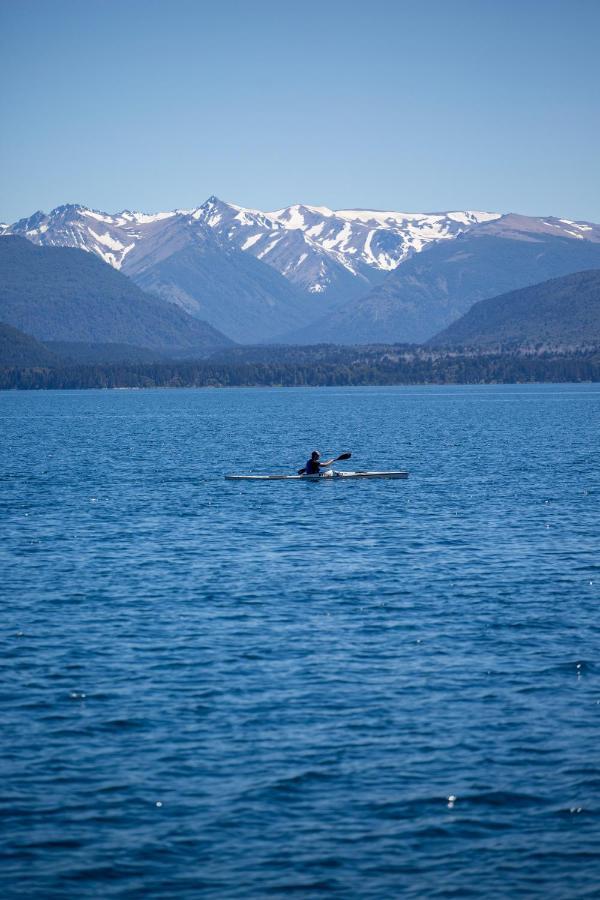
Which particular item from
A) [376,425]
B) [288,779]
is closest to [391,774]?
[288,779]

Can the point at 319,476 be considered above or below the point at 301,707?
above

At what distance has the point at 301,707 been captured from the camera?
28.9m

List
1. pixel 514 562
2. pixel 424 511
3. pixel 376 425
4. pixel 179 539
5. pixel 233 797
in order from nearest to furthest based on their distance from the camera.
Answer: pixel 233 797 < pixel 514 562 < pixel 179 539 < pixel 424 511 < pixel 376 425

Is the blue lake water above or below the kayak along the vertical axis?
below

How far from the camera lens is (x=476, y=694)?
98.2 feet

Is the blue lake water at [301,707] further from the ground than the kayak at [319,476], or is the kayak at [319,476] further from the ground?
the kayak at [319,476]

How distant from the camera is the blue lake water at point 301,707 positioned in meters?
21.2

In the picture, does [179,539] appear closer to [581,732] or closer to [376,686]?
[376,686]

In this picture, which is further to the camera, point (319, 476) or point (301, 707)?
point (319, 476)

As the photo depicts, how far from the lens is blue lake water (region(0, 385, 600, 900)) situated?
2116cm

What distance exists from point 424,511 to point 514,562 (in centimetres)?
1852

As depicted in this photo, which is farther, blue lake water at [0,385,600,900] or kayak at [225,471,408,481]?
kayak at [225,471,408,481]

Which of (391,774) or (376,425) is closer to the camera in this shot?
(391,774)

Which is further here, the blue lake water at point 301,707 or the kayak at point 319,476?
the kayak at point 319,476
